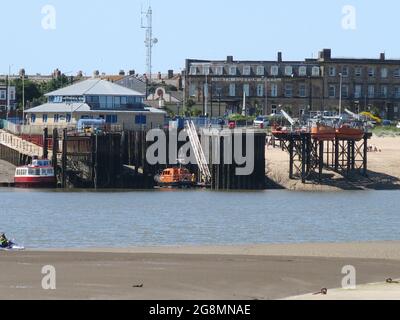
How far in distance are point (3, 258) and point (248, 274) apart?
8.14 meters

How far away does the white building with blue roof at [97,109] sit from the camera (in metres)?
106

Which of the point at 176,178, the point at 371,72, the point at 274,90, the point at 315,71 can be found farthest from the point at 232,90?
the point at 176,178

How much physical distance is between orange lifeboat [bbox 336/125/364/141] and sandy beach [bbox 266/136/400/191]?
2.54m

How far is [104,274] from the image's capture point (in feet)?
124

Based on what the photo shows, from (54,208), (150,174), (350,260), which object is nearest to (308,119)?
(150,174)

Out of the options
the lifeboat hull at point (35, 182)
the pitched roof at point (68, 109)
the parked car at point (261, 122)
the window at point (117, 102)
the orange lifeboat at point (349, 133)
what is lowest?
the lifeboat hull at point (35, 182)

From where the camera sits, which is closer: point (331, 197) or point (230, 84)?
point (331, 197)

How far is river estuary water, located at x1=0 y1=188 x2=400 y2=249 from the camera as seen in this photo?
53.1m

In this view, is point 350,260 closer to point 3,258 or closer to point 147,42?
point 3,258

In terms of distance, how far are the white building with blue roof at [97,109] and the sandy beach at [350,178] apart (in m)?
13.6

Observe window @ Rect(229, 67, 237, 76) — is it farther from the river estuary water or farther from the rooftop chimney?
the river estuary water

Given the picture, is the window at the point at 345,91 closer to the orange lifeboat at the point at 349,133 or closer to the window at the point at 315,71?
the window at the point at 315,71

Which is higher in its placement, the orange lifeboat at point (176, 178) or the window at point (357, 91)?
the window at point (357, 91)

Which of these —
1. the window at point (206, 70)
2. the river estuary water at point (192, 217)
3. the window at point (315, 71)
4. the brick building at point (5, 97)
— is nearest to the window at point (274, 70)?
the window at point (315, 71)
